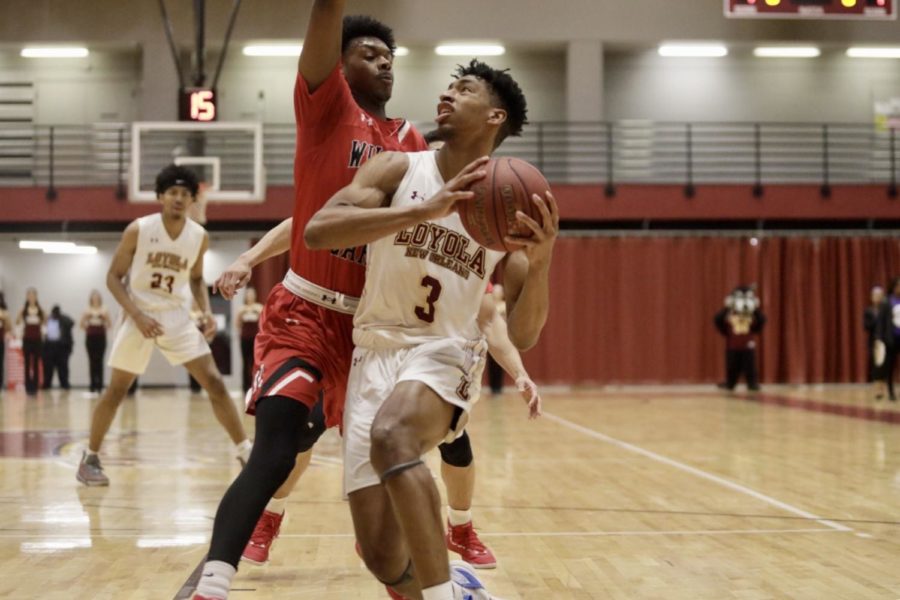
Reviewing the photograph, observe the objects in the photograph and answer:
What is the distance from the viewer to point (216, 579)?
10.5 ft

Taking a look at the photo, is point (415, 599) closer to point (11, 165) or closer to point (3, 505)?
point (3, 505)

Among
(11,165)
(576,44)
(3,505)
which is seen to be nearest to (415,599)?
(3,505)

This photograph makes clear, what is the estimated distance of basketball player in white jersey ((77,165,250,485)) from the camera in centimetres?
708

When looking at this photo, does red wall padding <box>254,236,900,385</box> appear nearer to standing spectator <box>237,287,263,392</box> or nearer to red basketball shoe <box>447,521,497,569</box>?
standing spectator <box>237,287,263,392</box>

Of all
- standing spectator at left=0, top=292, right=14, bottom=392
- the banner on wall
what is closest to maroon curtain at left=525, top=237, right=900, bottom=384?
the banner on wall

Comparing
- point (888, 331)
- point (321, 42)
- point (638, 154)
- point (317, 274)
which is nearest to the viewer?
point (321, 42)

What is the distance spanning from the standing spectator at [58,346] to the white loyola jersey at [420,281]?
54.8ft

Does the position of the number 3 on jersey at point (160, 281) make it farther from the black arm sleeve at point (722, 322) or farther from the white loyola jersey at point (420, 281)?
the black arm sleeve at point (722, 322)

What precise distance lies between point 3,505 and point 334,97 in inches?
150

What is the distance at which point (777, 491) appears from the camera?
22.8ft

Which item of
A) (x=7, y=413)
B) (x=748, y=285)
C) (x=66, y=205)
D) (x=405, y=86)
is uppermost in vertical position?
(x=405, y=86)

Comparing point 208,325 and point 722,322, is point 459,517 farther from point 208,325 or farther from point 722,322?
point 722,322

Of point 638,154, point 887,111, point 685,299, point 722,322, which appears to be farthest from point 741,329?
point 887,111

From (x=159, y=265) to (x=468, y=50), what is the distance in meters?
16.0
